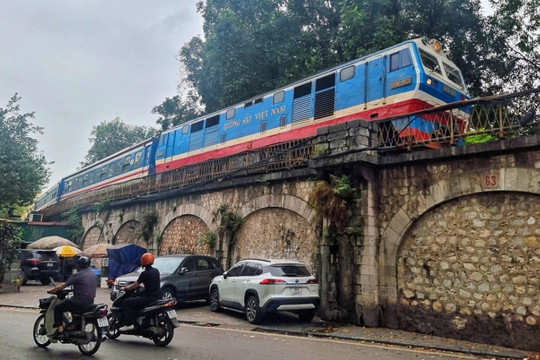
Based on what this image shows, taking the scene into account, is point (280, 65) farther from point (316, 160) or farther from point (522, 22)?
point (316, 160)

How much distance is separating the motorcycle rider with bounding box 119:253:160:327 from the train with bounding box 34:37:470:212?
685 cm

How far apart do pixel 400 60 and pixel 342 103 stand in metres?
2.21

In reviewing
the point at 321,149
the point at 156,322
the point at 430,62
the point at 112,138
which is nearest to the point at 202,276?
the point at 321,149

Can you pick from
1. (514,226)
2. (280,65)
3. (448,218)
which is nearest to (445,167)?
(448,218)

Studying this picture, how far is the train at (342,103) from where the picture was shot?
37.2 ft

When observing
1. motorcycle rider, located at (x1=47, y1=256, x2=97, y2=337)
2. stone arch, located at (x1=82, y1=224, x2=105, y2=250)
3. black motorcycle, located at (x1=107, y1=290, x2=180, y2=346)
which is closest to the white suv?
black motorcycle, located at (x1=107, y1=290, x2=180, y2=346)

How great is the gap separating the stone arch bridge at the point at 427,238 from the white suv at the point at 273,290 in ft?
2.42

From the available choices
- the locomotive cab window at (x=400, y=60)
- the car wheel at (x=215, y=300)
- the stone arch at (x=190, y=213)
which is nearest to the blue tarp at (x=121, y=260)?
the stone arch at (x=190, y=213)

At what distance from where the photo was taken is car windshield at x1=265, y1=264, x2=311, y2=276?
10055 millimetres

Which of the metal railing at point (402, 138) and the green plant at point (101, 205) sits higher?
the metal railing at point (402, 138)

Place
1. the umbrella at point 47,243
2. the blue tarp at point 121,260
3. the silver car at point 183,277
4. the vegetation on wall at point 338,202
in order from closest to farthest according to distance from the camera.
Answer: the vegetation on wall at point 338,202 → the silver car at point 183,277 → the blue tarp at point 121,260 → the umbrella at point 47,243

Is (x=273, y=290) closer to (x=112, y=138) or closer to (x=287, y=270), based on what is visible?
(x=287, y=270)

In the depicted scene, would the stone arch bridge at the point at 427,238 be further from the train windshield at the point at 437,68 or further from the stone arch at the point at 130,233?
the stone arch at the point at 130,233

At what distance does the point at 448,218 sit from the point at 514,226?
1.35 meters
